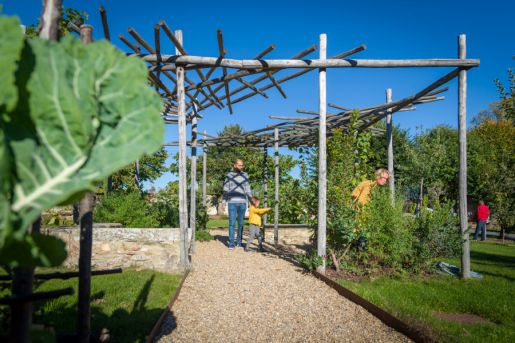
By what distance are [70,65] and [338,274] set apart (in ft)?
17.5

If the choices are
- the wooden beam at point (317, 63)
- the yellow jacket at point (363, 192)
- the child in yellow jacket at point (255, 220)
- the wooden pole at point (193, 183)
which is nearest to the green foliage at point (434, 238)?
the yellow jacket at point (363, 192)

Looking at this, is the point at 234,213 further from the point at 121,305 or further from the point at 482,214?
the point at 482,214

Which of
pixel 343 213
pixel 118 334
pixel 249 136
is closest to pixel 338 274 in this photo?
pixel 343 213

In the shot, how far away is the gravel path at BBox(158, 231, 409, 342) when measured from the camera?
3.07m

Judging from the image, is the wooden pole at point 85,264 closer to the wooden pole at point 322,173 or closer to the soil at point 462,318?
the soil at point 462,318

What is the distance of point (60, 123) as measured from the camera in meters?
0.73

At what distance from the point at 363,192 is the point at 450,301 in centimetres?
223

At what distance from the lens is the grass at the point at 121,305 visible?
2.75 m

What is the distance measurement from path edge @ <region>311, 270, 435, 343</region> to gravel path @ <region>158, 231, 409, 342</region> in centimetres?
6

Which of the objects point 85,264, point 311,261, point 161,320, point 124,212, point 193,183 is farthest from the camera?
point 193,183


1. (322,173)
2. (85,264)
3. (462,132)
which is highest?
(462,132)

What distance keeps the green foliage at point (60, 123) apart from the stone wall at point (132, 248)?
472cm

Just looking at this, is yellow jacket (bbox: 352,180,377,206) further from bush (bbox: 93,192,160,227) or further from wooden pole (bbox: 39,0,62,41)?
wooden pole (bbox: 39,0,62,41)

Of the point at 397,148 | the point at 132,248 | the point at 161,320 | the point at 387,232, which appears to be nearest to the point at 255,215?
the point at 132,248
